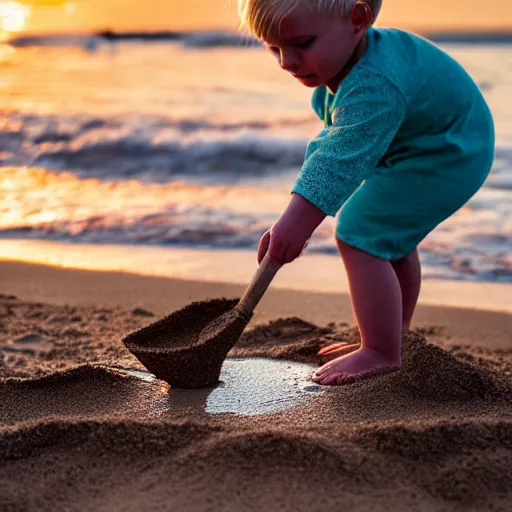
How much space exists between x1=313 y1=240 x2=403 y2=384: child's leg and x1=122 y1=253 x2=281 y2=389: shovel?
1.01 feet

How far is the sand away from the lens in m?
1.69

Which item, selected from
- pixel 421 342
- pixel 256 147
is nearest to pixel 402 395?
pixel 421 342

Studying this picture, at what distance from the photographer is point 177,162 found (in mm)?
7887

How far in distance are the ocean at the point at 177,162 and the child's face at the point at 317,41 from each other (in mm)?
1186

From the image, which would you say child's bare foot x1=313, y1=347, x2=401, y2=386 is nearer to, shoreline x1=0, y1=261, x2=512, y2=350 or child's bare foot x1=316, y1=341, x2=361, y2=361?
child's bare foot x1=316, y1=341, x2=361, y2=361

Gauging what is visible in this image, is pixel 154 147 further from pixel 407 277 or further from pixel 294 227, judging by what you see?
pixel 294 227

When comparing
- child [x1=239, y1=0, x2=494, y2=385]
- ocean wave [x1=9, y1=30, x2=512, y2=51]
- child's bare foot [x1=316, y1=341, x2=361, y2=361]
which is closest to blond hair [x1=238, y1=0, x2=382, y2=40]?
child [x1=239, y1=0, x2=494, y2=385]

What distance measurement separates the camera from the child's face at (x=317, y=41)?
2.21 m

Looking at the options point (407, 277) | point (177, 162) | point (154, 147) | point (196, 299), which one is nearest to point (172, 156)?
point (177, 162)

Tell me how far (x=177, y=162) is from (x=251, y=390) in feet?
18.7

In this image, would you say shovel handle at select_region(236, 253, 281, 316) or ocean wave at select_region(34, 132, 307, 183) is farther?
ocean wave at select_region(34, 132, 307, 183)

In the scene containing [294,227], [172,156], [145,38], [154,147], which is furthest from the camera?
[145,38]

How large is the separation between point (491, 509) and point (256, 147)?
680 cm

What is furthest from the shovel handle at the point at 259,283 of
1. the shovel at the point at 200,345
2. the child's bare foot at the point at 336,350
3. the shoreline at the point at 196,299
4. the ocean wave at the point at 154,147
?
the ocean wave at the point at 154,147
